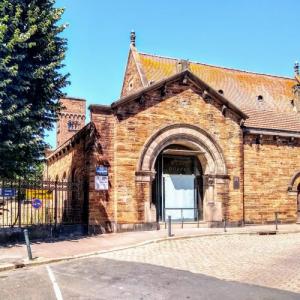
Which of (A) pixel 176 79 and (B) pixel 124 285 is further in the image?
(A) pixel 176 79

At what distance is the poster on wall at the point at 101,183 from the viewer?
17391 millimetres

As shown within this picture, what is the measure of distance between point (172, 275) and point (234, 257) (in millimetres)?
3040

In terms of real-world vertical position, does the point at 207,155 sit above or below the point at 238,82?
below

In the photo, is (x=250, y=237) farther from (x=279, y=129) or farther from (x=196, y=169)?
(x=279, y=129)

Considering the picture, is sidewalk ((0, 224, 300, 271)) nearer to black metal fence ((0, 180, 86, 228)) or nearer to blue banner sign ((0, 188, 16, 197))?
black metal fence ((0, 180, 86, 228))

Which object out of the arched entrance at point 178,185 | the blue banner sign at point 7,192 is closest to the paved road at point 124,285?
the blue banner sign at point 7,192

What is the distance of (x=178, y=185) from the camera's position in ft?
66.5

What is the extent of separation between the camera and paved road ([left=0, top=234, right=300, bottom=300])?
7.61 m

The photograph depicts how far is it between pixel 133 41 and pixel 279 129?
40.6 feet

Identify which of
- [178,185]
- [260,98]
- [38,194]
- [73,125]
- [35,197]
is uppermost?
[73,125]

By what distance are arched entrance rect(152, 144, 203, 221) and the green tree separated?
6.16 m

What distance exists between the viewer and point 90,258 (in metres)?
11.8

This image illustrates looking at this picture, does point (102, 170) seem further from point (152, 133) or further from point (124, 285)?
point (124, 285)

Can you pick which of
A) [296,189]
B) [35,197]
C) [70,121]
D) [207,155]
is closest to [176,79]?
[207,155]
